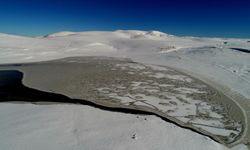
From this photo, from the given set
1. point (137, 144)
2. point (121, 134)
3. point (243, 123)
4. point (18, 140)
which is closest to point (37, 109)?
point (18, 140)

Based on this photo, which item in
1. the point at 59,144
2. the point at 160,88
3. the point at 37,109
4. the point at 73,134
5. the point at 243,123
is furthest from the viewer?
the point at 160,88

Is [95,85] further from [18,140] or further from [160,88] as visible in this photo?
[18,140]

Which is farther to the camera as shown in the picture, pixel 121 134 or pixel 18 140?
pixel 121 134

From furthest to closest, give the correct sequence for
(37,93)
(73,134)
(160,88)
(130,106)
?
(160,88), (37,93), (130,106), (73,134)

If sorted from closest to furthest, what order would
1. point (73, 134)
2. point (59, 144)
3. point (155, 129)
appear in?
point (59, 144) → point (73, 134) → point (155, 129)

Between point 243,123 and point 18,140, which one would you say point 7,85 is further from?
point 243,123

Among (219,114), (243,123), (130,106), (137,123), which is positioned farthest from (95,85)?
(243,123)
